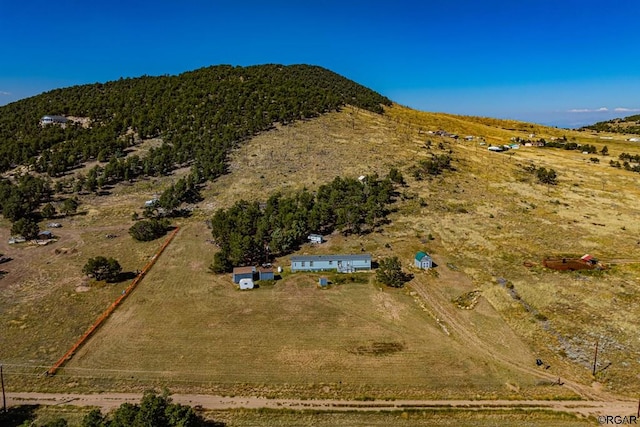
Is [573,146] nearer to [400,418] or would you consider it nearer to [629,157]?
[629,157]

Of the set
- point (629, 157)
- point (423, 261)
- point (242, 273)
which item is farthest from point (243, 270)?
point (629, 157)

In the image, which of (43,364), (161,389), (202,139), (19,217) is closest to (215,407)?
(161,389)

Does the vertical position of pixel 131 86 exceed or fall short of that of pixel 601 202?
it exceeds it

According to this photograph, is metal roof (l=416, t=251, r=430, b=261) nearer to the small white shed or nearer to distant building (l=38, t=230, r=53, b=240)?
the small white shed

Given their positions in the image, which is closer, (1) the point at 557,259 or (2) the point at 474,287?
(2) the point at 474,287

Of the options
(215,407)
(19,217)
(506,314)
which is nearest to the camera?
(215,407)

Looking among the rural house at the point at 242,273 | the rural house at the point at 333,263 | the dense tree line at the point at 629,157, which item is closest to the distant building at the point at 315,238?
the rural house at the point at 333,263

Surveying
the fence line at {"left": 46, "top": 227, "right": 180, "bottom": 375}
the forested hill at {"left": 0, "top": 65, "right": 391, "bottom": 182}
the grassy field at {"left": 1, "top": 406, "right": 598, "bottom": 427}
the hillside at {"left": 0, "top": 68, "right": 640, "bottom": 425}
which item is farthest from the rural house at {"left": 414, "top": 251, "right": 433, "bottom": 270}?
the forested hill at {"left": 0, "top": 65, "right": 391, "bottom": 182}

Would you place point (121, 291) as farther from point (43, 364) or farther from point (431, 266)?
point (431, 266)
